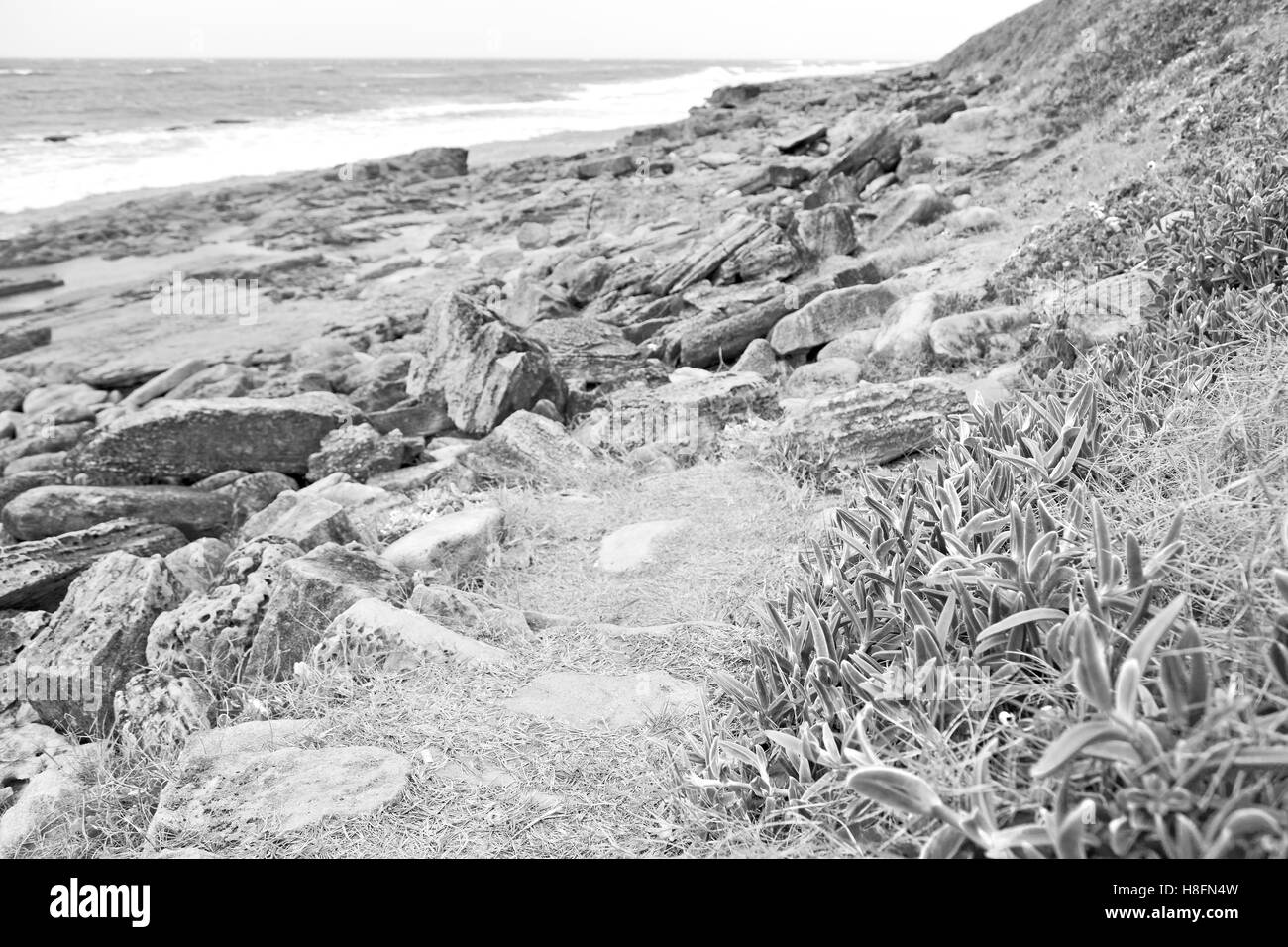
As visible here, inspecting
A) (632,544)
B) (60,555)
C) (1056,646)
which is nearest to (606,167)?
(60,555)

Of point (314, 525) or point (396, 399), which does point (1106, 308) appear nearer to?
point (314, 525)

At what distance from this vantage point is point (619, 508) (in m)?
4.96

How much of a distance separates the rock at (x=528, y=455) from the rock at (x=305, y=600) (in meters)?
1.78

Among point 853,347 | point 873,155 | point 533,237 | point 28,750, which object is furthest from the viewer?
point 533,237

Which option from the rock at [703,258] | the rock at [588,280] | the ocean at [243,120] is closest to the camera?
the rock at [703,258]

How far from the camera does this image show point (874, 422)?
4.60 metres

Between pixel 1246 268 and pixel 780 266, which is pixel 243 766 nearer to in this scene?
pixel 1246 268

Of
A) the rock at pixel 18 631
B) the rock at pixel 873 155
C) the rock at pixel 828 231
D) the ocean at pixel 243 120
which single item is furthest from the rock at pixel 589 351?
the ocean at pixel 243 120

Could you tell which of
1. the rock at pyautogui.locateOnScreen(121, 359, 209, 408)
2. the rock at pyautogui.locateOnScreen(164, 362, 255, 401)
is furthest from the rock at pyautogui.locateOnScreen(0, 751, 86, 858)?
the rock at pyautogui.locateOnScreen(121, 359, 209, 408)

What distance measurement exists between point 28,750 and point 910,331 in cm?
571

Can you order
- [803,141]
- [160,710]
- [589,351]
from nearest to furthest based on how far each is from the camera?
[160,710] < [589,351] < [803,141]

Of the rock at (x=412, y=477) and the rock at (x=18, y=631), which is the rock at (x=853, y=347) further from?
the rock at (x=18, y=631)

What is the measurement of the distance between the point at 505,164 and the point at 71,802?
75.2 ft

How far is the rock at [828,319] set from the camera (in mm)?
7496
